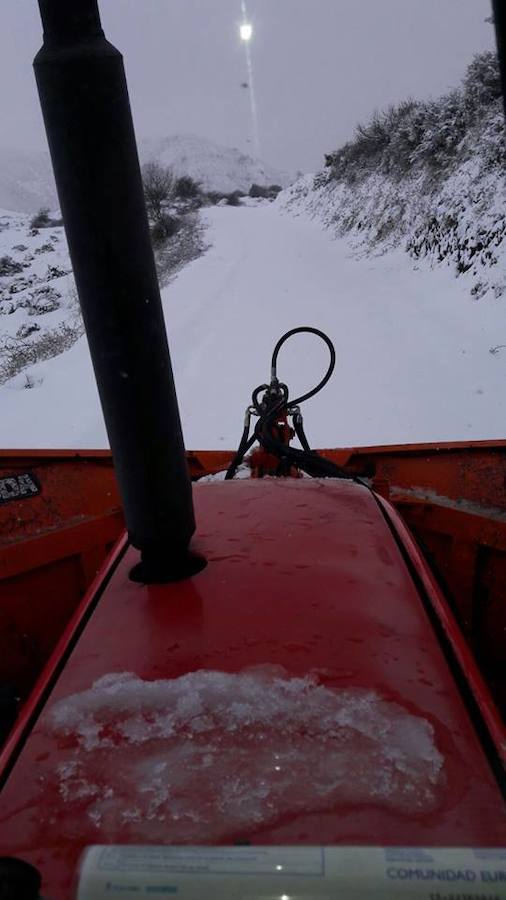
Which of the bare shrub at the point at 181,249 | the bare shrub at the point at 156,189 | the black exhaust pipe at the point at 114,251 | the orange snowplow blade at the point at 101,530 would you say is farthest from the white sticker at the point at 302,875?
the bare shrub at the point at 156,189

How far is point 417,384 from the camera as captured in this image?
7031 mm

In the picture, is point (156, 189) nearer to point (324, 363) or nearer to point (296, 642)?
point (324, 363)

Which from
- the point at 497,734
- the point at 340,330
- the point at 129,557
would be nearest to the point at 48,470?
the point at 129,557

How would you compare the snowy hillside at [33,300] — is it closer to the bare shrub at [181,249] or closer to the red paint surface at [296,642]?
the bare shrub at [181,249]

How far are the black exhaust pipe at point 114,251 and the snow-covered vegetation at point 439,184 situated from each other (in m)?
9.13

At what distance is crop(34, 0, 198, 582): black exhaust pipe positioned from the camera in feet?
3.06

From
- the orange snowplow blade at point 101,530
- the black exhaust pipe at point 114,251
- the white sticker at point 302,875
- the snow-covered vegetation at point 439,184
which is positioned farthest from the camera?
the snow-covered vegetation at point 439,184

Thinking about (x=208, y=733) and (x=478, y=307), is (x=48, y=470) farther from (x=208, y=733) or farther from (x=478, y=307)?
(x=478, y=307)

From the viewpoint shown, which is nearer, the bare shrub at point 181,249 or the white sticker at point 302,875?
the white sticker at point 302,875

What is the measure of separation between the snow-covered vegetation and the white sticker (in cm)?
960

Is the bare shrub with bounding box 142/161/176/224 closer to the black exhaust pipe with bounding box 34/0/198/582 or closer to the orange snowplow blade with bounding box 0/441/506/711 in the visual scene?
the orange snowplow blade with bounding box 0/441/506/711

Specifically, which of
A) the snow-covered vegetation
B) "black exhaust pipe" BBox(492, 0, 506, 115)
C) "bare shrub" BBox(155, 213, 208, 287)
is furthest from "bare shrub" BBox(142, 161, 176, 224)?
"black exhaust pipe" BBox(492, 0, 506, 115)

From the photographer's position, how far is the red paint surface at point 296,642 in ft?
2.81

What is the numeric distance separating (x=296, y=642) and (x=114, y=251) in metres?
0.80
